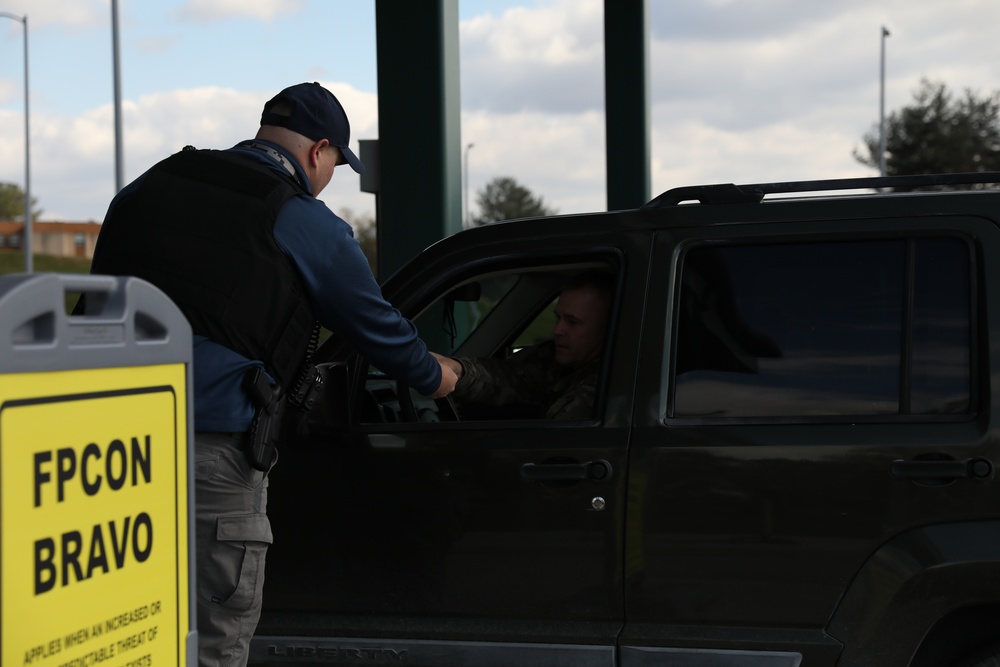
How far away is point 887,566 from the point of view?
2.90m

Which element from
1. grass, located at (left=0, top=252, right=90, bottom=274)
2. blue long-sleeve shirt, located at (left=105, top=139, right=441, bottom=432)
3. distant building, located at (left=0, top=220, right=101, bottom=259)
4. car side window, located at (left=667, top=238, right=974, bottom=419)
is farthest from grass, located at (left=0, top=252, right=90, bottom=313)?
car side window, located at (left=667, top=238, right=974, bottom=419)

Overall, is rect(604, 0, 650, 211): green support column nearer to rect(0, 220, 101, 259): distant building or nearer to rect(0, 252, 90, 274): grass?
rect(0, 252, 90, 274): grass

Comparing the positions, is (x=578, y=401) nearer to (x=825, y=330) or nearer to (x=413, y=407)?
(x=413, y=407)

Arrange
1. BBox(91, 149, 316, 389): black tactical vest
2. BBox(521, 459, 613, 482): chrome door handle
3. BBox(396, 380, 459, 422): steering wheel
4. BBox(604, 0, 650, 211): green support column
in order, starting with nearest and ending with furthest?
BBox(91, 149, 316, 389): black tactical vest < BBox(521, 459, 613, 482): chrome door handle < BBox(396, 380, 459, 422): steering wheel < BBox(604, 0, 650, 211): green support column

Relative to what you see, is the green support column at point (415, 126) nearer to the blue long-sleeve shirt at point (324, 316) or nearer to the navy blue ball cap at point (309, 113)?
the navy blue ball cap at point (309, 113)

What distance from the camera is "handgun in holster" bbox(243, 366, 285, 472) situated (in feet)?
9.31

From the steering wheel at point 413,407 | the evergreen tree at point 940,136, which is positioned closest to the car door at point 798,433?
the steering wheel at point 413,407

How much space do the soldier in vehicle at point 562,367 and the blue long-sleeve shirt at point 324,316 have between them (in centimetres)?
39

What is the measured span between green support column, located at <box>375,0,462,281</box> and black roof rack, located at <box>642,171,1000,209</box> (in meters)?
3.78

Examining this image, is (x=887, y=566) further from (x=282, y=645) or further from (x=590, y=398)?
(x=282, y=645)

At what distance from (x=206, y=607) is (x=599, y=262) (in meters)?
1.42

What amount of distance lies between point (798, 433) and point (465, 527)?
2.99 feet

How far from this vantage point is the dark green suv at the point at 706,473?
291 centimetres

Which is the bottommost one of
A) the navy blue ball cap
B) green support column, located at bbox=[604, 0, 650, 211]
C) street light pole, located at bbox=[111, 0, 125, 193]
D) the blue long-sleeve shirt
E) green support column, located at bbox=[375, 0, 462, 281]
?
the blue long-sleeve shirt
